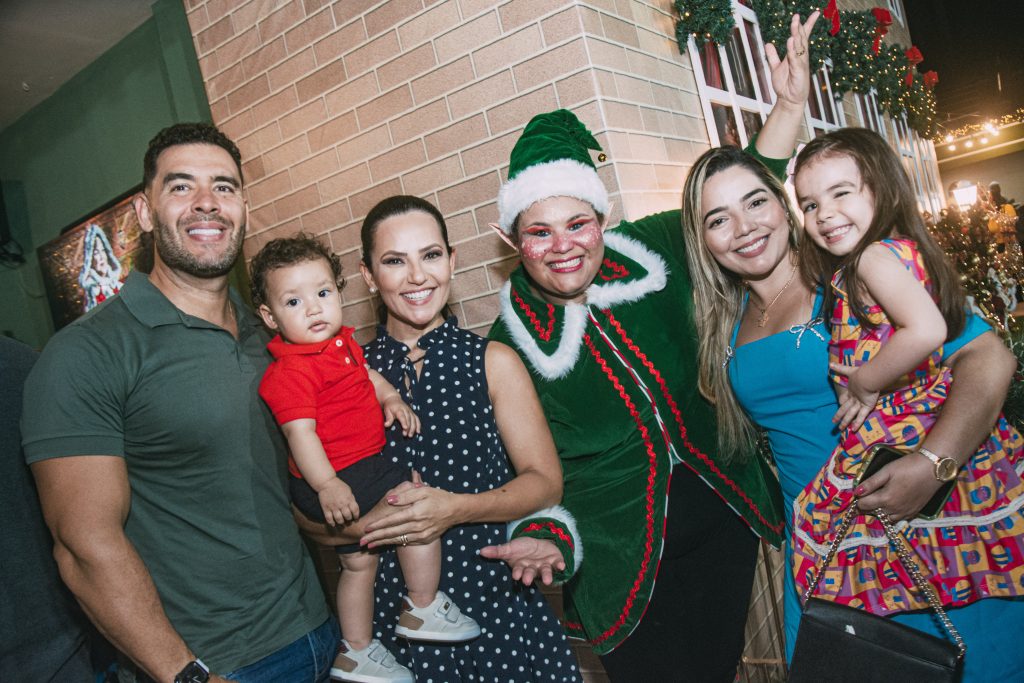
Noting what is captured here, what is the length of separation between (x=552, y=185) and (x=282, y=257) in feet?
2.82

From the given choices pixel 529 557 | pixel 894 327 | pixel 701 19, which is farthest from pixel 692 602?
pixel 701 19

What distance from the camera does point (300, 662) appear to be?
A: 6.15 ft

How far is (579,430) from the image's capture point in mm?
2057

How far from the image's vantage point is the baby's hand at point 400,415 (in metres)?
1.81

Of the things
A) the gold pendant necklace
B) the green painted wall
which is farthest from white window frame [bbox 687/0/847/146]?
the green painted wall

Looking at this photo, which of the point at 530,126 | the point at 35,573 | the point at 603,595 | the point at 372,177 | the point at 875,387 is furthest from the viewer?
the point at 372,177

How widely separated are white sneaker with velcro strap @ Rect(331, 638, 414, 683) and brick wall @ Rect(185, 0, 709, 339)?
1.39 metres

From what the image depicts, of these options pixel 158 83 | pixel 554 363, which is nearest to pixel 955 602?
pixel 554 363

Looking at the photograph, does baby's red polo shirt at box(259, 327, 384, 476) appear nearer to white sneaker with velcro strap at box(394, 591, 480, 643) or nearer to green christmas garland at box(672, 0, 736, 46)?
white sneaker with velcro strap at box(394, 591, 480, 643)

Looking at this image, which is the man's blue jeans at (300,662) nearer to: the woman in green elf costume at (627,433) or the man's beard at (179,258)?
the woman in green elf costume at (627,433)

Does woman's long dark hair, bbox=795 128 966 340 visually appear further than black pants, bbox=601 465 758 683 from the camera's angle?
No

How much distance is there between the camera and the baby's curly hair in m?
1.88

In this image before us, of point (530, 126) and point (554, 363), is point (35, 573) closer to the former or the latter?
point (554, 363)

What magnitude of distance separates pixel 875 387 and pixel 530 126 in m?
1.33
